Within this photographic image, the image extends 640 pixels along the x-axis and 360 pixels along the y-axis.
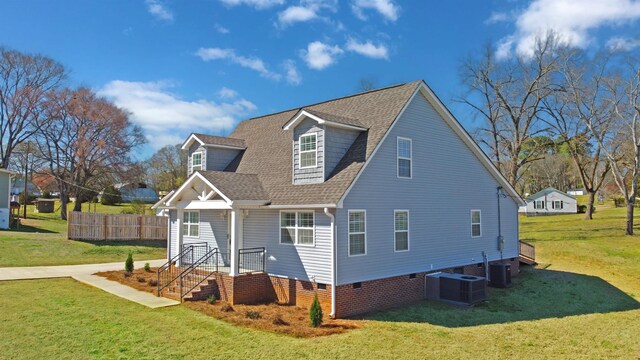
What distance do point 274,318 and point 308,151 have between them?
18.3 feet

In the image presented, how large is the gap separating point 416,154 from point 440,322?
238 inches

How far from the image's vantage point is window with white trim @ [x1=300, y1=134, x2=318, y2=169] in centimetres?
1491

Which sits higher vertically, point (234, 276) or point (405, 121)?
point (405, 121)

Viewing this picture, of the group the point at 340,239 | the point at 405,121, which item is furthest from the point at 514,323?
the point at 405,121

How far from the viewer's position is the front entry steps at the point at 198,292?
14501 mm

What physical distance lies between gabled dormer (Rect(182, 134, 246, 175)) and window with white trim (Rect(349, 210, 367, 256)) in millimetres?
8407

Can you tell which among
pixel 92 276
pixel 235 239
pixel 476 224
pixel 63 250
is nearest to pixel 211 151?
pixel 235 239

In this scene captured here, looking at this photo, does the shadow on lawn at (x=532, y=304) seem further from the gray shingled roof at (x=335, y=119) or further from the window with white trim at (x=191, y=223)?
the window with white trim at (x=191, y=223)

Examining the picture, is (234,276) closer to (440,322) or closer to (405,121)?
(440,322)

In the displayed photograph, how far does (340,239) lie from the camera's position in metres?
13.3

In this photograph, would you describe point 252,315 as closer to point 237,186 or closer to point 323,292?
point 323,292

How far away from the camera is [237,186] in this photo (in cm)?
1556

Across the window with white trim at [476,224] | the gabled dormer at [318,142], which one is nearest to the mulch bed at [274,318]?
the gabled dormer at [318,142]

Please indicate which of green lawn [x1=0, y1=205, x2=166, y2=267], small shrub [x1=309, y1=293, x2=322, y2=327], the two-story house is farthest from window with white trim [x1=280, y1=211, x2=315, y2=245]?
green lawn [x1=0, y1=205, x2=166, y2=267]
